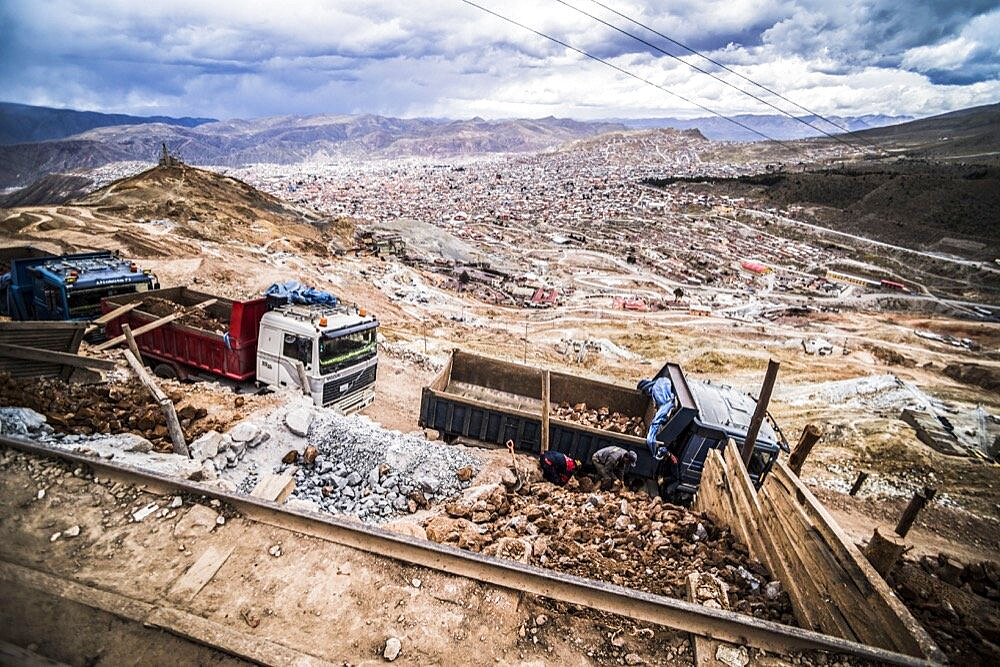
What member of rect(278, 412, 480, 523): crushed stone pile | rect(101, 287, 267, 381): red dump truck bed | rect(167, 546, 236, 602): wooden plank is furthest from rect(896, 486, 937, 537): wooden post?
rect(101, 287, 267, 381): red dump truck bed

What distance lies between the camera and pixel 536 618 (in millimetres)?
→ 3555

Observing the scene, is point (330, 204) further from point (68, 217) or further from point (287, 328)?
point (287, 328)

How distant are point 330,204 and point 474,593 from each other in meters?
61.1

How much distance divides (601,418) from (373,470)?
446 centimetres

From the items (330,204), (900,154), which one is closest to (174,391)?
(330,204)

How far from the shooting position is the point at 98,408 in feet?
21.3

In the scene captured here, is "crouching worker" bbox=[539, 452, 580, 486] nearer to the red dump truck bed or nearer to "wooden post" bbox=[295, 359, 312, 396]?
"wooden post" bbox=[295, 359, 312, 396]

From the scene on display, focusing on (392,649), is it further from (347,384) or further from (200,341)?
(200,341)

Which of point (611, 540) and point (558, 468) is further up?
point (611, 540)

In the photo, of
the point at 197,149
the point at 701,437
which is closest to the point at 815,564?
the point at 701,437

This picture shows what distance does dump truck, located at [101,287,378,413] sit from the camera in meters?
8.37

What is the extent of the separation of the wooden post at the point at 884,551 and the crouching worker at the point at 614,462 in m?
3.52

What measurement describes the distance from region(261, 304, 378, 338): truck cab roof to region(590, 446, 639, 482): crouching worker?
4.93m

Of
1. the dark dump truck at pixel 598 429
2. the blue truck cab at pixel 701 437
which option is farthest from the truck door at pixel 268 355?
the blue truck cab at pixel 701 437
